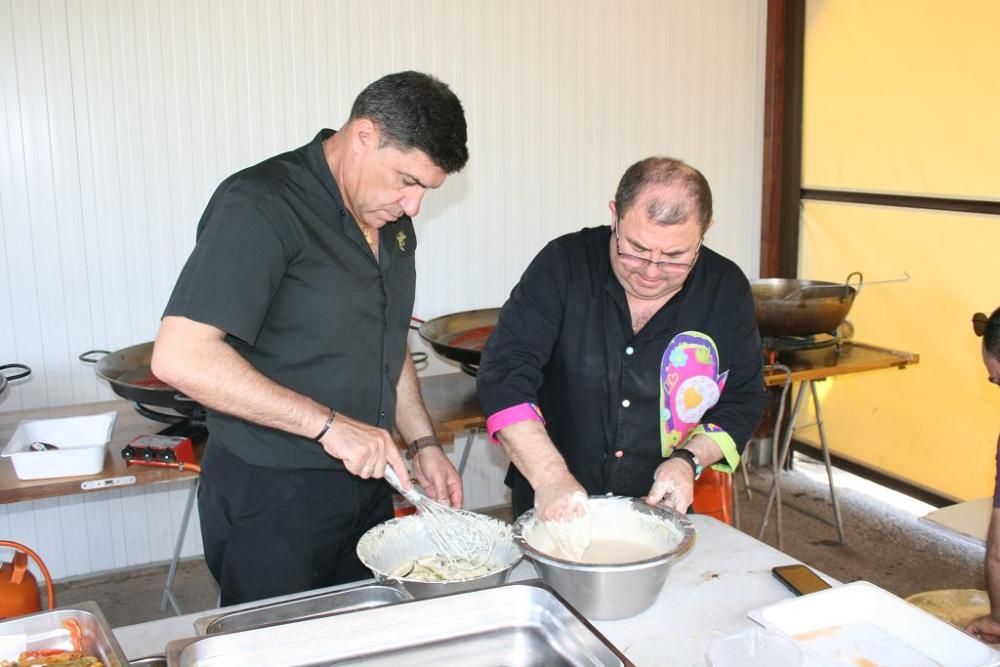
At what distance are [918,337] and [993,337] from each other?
2161 mm

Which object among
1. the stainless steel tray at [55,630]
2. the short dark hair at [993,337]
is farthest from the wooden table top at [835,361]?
the stainless steel tray at [55,630]

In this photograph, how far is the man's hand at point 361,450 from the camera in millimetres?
1732

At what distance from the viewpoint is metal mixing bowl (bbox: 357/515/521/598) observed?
1594mm

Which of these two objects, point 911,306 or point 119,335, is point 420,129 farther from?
point 911,306

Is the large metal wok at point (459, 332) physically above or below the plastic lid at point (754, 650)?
above

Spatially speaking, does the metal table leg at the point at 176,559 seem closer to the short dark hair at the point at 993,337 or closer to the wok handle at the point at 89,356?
the wok handle at the point at 89,356

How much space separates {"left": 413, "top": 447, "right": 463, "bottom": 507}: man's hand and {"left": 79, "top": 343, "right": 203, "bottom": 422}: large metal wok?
706 mm

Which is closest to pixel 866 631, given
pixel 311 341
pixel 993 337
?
pixel 993 337

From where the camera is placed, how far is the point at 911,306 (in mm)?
4242

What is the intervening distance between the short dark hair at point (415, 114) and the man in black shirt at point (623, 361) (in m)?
0.40

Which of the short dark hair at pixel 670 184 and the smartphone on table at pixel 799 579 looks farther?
the short dark hair at pixel 670 184

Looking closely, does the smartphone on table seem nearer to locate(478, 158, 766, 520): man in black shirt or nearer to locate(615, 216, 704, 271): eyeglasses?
locate(478, 158, 766, 520): man in black shirt

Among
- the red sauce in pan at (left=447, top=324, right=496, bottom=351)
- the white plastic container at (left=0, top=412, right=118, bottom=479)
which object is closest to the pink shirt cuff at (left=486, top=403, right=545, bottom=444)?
the white plastic container at (left=0, top=412, right=118, bottom=479)

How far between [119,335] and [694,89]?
273 centimetres
